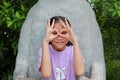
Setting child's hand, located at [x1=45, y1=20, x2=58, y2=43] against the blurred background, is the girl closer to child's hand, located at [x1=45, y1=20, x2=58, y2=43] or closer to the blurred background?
child's hand, located at [x1=45, y1=20, x2=58, y2=43]

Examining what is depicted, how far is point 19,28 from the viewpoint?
4527 millimetres

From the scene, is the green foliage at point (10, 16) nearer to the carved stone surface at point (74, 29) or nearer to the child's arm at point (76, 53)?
the carved stone surface at point (74, 29)

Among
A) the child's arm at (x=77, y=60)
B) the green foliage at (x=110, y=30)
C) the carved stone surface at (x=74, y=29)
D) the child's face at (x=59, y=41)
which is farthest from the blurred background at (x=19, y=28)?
the child's arm at (x=77, y=60)

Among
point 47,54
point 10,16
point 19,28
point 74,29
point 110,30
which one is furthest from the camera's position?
point 110,30

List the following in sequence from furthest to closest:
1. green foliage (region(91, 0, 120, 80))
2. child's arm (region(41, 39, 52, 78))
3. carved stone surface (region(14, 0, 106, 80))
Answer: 1. green foliage (region(91, 0, 120, 80))
2. carved stone surface (region(14, 0, 106, 80))
3. child's arm (region(41, 39, 52, 78))

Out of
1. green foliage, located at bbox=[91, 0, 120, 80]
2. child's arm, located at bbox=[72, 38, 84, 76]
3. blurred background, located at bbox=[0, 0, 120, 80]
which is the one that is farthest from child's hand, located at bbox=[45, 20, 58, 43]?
green foliage, located at bbox=[91, 0, 120, 80]

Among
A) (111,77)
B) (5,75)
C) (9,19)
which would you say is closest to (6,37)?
(5,75)

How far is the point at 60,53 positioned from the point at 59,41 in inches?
4.5

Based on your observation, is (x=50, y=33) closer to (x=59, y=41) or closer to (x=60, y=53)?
(x=59, y=41)

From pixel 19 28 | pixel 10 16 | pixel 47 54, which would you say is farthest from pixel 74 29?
pixel 19 28

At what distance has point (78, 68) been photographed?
3.33 m

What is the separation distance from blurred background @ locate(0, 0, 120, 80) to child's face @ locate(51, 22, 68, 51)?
836 mm

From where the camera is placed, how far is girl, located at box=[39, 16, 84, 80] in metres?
3.28

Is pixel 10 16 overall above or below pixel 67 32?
above
